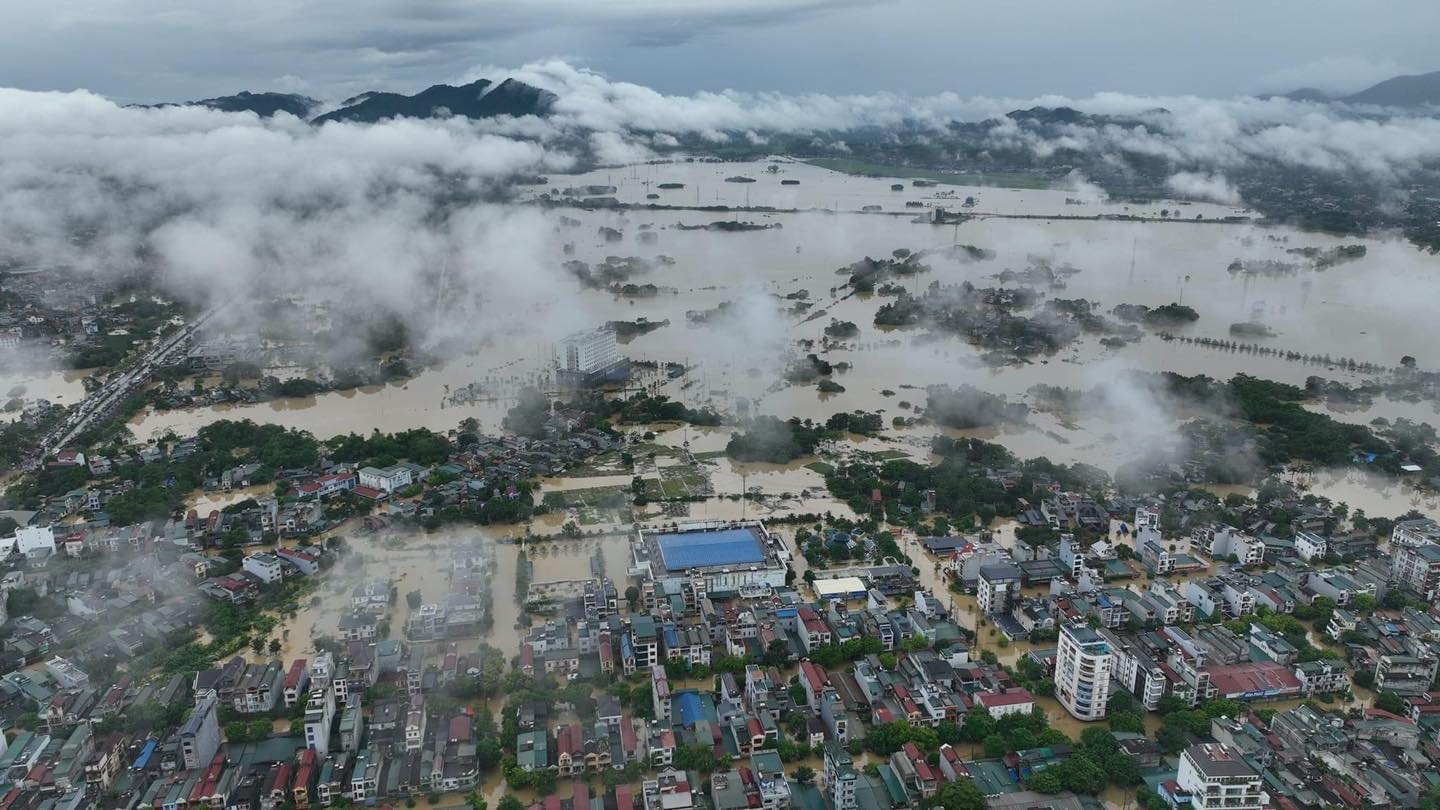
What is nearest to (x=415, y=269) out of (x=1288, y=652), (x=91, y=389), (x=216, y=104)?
(x=91, y=389)

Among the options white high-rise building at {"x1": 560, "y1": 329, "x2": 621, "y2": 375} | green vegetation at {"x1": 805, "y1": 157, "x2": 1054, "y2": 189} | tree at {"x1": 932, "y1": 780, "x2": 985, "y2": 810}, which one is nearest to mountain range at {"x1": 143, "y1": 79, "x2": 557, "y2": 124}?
green vegetation at {"x1": 805, "y1": 157, "x2": 1054, "y2": 189}

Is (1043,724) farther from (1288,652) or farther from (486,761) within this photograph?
(486,761)

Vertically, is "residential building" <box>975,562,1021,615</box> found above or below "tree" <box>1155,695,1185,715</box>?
above

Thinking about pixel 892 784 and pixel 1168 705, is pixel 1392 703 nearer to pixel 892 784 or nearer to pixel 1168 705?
pixel 1168 705

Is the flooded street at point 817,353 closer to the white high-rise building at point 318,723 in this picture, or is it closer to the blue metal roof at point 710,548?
the blue metal roof at point 710,548

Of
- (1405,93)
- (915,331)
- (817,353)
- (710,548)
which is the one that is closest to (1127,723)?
(710,548)

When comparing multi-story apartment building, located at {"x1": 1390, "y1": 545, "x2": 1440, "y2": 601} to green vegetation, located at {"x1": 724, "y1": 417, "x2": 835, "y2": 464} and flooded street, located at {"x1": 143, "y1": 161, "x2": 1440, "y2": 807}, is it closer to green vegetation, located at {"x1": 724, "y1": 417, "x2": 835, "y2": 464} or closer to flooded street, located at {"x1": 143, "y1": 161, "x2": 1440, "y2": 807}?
flooded street, located at {"x1": 143, "y1": 161, "x2": 1440, "y2": 807}

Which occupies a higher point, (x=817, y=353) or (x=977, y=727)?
(x=817, y=353)
